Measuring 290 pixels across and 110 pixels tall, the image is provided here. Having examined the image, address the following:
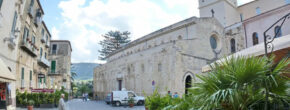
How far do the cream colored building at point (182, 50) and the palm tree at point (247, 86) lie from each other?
35.3 feet

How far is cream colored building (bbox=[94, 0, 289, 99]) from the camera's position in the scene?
22.0 m

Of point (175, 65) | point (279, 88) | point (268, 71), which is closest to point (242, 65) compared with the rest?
point (268, 71)

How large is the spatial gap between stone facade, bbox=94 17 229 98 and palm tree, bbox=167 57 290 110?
12.9 meters

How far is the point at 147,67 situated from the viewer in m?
26.7

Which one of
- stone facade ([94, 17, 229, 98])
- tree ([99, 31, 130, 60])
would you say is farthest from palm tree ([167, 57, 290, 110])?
tree ([99, 31, 130, 60])

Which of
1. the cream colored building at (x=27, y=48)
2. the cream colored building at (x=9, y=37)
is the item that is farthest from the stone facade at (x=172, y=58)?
the cream colored building at (x=9, y=37)

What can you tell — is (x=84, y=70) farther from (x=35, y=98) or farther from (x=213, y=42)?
(x=35, y=98)

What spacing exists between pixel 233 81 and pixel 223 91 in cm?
30

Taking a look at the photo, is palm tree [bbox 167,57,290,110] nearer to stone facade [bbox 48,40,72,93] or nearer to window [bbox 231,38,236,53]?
window [bbox 231,38,236,53]

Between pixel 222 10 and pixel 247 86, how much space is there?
3991cm

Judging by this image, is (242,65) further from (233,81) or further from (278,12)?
(278,12)

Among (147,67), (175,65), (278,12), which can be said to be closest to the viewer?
(278,12)

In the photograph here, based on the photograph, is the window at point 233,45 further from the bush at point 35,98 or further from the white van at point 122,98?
the bush at point 35,98

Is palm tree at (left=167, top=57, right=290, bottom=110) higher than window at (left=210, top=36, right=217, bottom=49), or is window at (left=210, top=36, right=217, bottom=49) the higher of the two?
window at (left=210, top=36, right=217, bottom=49)
